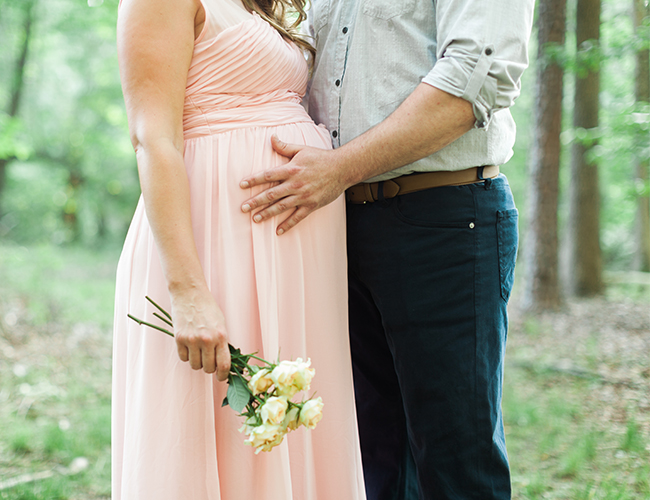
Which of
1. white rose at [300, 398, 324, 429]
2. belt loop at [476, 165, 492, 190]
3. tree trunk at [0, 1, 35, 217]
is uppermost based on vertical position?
tree trunk at [0, 1, 35, 217]

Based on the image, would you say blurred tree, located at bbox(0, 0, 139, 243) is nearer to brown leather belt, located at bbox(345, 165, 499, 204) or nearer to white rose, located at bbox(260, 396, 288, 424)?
brown leather belt, located at bbox(345, 165, 499, 204)

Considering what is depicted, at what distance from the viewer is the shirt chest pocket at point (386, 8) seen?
1.56 metres

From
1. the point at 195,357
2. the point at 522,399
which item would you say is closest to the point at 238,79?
the point at 195,357

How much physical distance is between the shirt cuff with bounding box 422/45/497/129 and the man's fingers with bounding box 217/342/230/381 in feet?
2.94

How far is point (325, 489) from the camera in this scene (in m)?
1.70

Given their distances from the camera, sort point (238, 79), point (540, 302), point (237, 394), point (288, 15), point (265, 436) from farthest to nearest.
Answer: point (540, 302) → point (288, 15) → point (238, 79) → point (237, 394) → point (265, 436)

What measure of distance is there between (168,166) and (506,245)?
3.27 feet

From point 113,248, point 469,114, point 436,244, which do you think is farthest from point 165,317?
point 113,248

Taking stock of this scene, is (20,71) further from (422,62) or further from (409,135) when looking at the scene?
(409,135)

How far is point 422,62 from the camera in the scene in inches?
61.8

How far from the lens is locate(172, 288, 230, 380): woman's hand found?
1.32m

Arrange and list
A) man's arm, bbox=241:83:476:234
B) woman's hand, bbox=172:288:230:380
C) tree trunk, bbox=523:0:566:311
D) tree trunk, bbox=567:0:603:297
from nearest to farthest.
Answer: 1. woman's hand, bbox=172:288:230:380
2. man's arm, bbox=241:83:476:234
3. tree trunk, bbox=523:0:566:311
4. tree trunk, bbox=567:0:603:297

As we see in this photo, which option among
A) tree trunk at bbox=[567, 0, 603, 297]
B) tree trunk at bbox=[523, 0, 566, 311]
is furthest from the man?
tree trunk at bbox=[567, 0, 603, 297]

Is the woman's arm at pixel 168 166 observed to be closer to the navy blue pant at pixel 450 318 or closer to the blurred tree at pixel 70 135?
the navy blue pant at pixel 450 318
